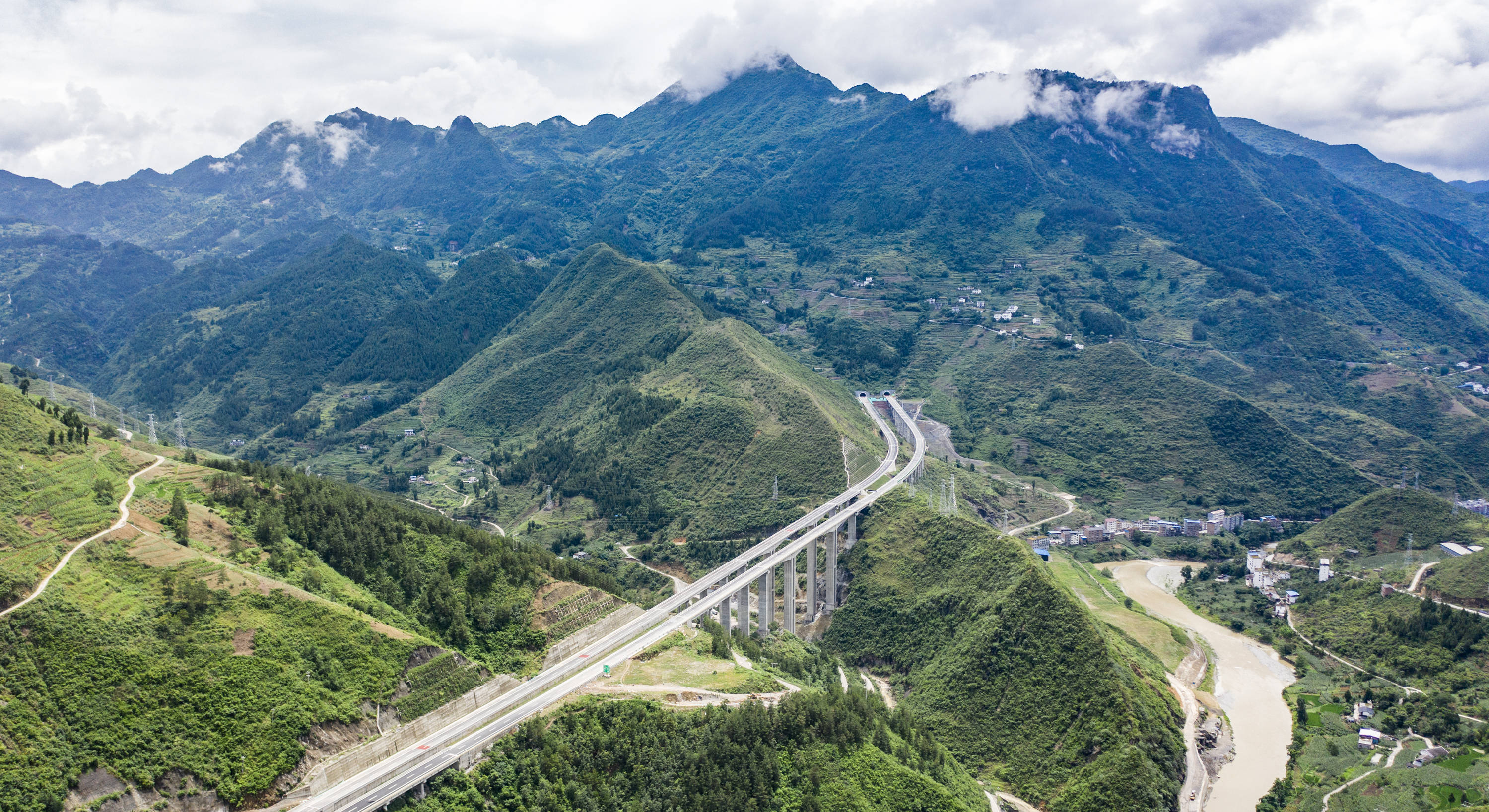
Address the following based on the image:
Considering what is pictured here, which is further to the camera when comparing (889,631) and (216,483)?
(889,631)

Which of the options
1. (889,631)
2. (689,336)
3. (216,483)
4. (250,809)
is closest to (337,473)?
(689,336)

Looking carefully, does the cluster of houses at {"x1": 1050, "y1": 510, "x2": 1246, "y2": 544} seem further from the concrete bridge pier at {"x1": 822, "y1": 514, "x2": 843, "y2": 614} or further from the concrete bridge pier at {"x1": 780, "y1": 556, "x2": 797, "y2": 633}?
the concrete bridge pier at {"x1": 780, "y1": 556, "x2": 797, "y2": 633}

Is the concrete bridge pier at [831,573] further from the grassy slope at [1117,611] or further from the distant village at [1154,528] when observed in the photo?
the distant village at [1154,528]

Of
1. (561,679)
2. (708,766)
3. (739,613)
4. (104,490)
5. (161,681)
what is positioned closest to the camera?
(161,681)

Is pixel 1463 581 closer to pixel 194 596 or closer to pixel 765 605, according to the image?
pixel 765 605

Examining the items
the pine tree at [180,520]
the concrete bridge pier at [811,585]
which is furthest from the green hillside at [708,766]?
the concrete bridge pier at [811,585]

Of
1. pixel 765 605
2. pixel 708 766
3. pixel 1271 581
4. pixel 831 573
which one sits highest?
pixel 708 766

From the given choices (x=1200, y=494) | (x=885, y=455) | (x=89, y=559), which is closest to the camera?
(x=89, y=559)

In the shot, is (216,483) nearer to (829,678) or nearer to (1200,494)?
A: (829,678)

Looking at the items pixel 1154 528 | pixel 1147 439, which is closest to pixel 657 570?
pixel 1154 528
